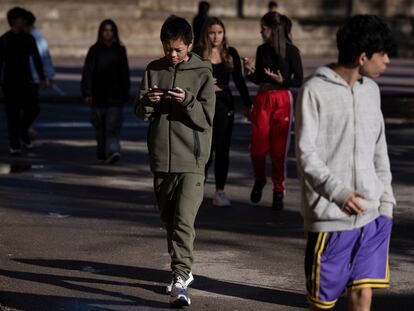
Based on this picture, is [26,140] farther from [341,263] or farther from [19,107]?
[341,263]

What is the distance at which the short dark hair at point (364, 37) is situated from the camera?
5.44 metres

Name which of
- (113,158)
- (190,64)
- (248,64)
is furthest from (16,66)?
(190,64)

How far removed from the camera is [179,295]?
7.20 metres

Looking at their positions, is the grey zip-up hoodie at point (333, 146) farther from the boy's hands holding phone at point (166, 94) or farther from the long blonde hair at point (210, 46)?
the long blonde hair at point (210, 46)

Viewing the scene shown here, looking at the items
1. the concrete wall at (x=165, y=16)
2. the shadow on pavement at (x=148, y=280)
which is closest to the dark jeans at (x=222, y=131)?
the shadow on pavement at (x=148, y=280)

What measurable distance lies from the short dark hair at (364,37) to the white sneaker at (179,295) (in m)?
2.24

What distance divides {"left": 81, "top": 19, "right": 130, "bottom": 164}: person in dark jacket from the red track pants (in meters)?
3.39

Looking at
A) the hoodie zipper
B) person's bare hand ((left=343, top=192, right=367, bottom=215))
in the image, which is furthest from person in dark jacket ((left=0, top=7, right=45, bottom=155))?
person's bare hand ((left=343, top=192, right=367, bottom=215))

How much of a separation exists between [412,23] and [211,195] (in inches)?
1138

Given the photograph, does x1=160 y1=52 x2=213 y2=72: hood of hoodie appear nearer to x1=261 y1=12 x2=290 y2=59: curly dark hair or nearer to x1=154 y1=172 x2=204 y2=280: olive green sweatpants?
x1=154 y1=172 x2=204 y2=280: olive green sweatpants

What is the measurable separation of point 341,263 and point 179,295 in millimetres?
1828

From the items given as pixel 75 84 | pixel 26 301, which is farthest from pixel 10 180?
pixel 75 84

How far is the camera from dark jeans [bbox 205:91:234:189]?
1052cm

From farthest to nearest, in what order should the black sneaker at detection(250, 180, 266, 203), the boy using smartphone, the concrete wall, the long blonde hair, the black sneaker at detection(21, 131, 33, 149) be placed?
the concrete wall
the black sneaker at detection(21, 131, 33, 149)
the black sneaker at detection(250, 180, 266, 203)
the long blonde hair
the boy using smartphone
